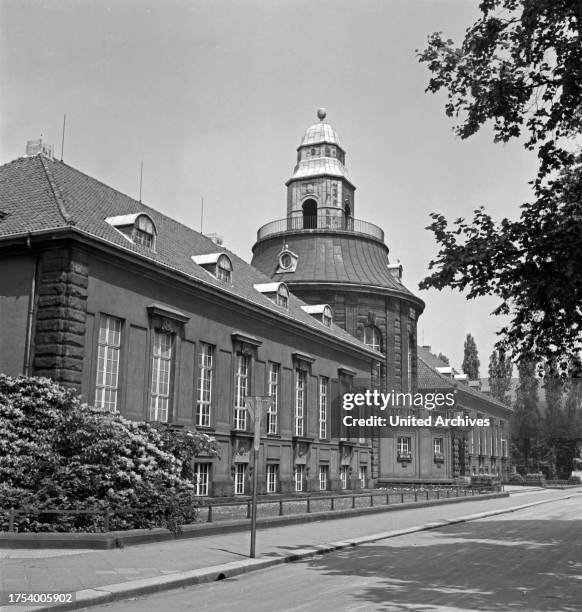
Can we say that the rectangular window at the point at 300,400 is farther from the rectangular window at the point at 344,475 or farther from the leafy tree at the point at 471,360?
the leafy tree at the point at 471,360

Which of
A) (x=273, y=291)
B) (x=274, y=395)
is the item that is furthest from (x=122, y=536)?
(x=273, y=291)

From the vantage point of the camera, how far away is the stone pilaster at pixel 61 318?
2117 cm

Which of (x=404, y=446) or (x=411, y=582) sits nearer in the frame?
(x=411, y=582)

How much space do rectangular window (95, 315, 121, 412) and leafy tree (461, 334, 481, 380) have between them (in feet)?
270

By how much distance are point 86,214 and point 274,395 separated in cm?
1248

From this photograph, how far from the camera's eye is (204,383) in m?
28.4

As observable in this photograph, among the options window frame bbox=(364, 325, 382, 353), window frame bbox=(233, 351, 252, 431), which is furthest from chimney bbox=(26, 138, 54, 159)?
window frame bbox=(364, 325, 382, 353)

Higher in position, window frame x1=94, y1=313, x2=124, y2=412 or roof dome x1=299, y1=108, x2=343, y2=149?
roof dome x1=299, y1=108, x2=343, y2=149

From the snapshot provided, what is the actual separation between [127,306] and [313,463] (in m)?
15.4

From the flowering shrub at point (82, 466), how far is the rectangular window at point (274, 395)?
1377 cm

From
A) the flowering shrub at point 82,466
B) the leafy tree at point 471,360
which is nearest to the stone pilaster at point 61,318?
the flowering shrub at point 82,466

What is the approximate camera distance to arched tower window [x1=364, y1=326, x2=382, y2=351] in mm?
50969

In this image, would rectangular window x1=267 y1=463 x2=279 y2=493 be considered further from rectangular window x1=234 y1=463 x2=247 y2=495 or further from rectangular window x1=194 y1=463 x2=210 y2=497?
rectangular window x1=194 y1=463 x2=210 y2=497

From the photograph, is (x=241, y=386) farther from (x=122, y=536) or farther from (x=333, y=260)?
(x=333, y=260)
